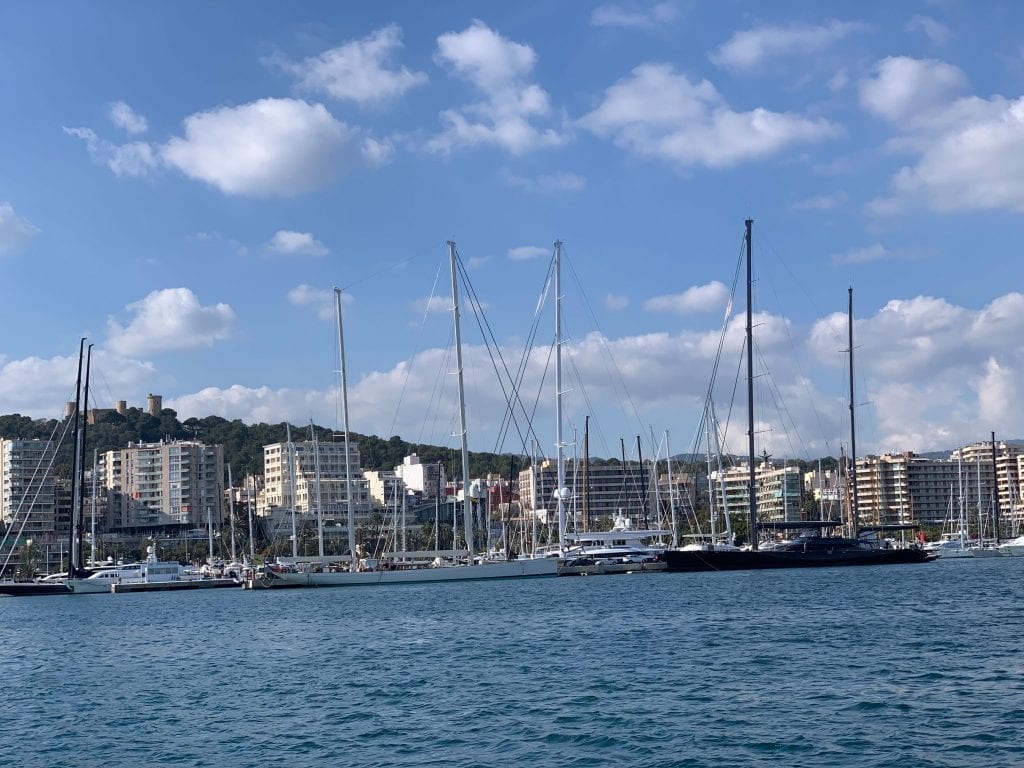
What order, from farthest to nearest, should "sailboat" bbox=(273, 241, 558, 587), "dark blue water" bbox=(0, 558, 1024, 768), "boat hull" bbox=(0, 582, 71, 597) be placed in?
"boat hull" bbox=(0, 582, 71, 597) < "sailboat" bbox=(273, 241, 558, 587) < "dark blue water" bbox=(0, 558, 1024, 768)

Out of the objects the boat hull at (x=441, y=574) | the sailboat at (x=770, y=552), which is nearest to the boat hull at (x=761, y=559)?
the sailboat at (x=770, y=552)

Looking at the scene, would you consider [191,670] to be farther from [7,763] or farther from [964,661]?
[964,661]

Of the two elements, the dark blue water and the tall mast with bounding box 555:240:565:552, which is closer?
the dark blue water

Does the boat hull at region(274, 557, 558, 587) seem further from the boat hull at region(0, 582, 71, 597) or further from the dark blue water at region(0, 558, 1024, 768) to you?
the boat hull at region(0, 582, 71, 597)

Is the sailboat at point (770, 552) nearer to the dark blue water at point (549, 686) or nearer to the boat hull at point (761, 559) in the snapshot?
the boat hull at point (761, 559)

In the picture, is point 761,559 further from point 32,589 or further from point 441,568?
point 32,589

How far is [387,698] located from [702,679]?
7.51 meters

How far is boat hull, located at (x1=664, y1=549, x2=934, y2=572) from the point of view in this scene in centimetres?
8344

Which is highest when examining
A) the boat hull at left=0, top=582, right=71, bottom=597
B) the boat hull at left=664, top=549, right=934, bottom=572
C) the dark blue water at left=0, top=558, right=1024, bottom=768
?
the dark blue water at left=0, top=558, right=1024, bottom=768

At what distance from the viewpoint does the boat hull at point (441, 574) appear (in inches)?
3066

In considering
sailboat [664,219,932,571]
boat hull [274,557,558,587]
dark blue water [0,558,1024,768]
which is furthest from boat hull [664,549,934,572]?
dark blue water [0,558,1024,768]

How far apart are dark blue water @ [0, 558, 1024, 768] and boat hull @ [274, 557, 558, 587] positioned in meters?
21.5

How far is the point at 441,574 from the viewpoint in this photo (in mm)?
77938

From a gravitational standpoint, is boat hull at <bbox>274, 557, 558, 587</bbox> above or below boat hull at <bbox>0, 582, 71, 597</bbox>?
above
